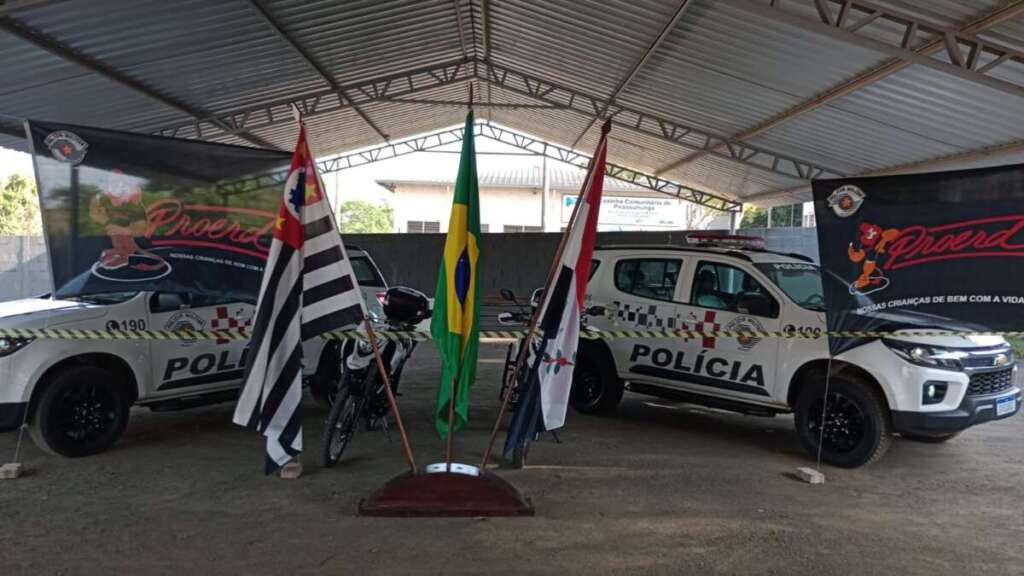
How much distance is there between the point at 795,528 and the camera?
16.2 ft

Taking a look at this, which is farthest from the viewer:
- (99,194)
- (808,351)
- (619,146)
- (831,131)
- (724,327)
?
(619,146)

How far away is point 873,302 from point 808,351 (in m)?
0.76

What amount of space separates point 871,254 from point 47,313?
6.65m

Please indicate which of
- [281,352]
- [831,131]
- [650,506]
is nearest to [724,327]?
[650,506]

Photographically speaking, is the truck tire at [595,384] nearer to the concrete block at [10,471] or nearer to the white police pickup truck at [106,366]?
the white police pickup truck at [106,366]

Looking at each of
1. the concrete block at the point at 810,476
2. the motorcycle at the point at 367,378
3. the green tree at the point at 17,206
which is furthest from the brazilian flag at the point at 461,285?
the green tree at the point at 17,206

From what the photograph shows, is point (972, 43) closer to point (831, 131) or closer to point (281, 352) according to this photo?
point (831, 131)

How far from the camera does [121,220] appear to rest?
576 cm

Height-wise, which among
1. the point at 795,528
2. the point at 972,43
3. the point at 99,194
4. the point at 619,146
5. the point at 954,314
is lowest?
the point at 795,528

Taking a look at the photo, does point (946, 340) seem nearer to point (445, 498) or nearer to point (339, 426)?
point (445, 498)

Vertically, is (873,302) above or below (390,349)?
above

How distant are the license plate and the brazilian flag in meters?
4.52

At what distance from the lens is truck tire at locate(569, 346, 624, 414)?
810cm

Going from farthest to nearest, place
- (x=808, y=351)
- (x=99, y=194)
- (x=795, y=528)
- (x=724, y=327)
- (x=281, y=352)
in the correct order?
(x=724, y=327)
(x=808, y=351)
(x=99, y=194)
(x=281, y=352)
(x=795, y=528)
